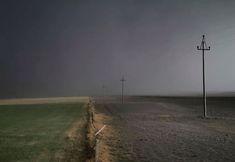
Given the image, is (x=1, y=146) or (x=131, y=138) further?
(x=131, y=138)

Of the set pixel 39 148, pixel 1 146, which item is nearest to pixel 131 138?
pixel 39 148

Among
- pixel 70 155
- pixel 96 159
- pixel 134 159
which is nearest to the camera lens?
pixel 96 159

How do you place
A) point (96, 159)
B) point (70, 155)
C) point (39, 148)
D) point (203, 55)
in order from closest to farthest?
point (96, 159)
point (70, 155)
point (39, 148)
point (203, 55)

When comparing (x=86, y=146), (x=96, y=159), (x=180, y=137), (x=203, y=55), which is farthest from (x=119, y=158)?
(x=203, y=55)

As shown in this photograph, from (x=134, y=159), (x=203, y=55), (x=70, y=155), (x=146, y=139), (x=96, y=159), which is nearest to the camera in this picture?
(x=96, y=159)

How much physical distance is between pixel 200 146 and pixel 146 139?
11.4 ft

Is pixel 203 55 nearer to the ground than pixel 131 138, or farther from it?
farther from it

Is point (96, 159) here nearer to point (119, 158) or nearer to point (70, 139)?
point (119, 158)

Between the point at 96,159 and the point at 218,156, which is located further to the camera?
the point at 218,156

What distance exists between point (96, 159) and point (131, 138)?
24.6 feet

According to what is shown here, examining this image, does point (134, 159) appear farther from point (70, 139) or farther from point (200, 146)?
point (70, 139)

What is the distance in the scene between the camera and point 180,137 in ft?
64.5

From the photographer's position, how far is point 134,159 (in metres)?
13.0

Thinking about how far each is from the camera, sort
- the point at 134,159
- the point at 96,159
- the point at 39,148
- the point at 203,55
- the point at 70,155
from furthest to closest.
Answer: the point at 203,55 < the point at 39,148 < the point at 70,155 < the point at 134,159 < the point at 96,159
